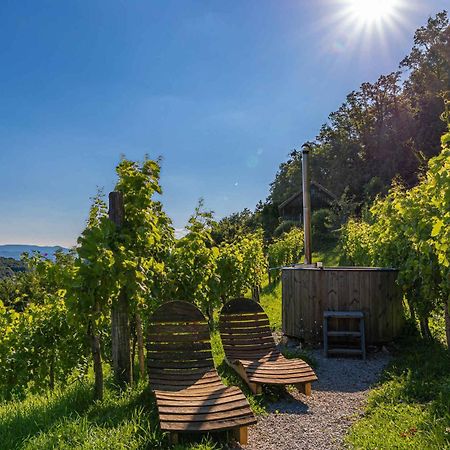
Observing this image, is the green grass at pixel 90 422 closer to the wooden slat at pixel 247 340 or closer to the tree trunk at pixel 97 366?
the tree trunk at pixel 97 366

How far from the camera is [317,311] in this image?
7.86 m

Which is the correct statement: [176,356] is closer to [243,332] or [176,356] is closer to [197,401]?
[197,401]

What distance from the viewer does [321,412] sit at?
4.98m

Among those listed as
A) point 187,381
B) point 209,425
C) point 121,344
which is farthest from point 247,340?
point 209,425

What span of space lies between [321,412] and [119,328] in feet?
8.21

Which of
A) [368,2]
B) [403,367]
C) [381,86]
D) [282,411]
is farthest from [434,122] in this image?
[282,411]

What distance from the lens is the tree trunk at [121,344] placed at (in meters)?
5.23

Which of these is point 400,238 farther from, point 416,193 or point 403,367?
point 403,367

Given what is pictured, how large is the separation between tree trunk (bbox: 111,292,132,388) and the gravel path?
5.49ft

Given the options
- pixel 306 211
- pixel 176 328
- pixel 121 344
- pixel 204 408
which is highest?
pixel 306 211

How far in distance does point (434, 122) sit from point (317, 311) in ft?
89.8

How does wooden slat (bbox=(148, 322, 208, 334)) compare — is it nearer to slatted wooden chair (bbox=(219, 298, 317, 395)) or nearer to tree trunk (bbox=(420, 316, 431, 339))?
slatted wooden chair (bbox=(219, 298, 317, 395))

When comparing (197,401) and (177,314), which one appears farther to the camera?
(177,314)

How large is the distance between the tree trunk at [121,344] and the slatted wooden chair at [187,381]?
282 millimetres
